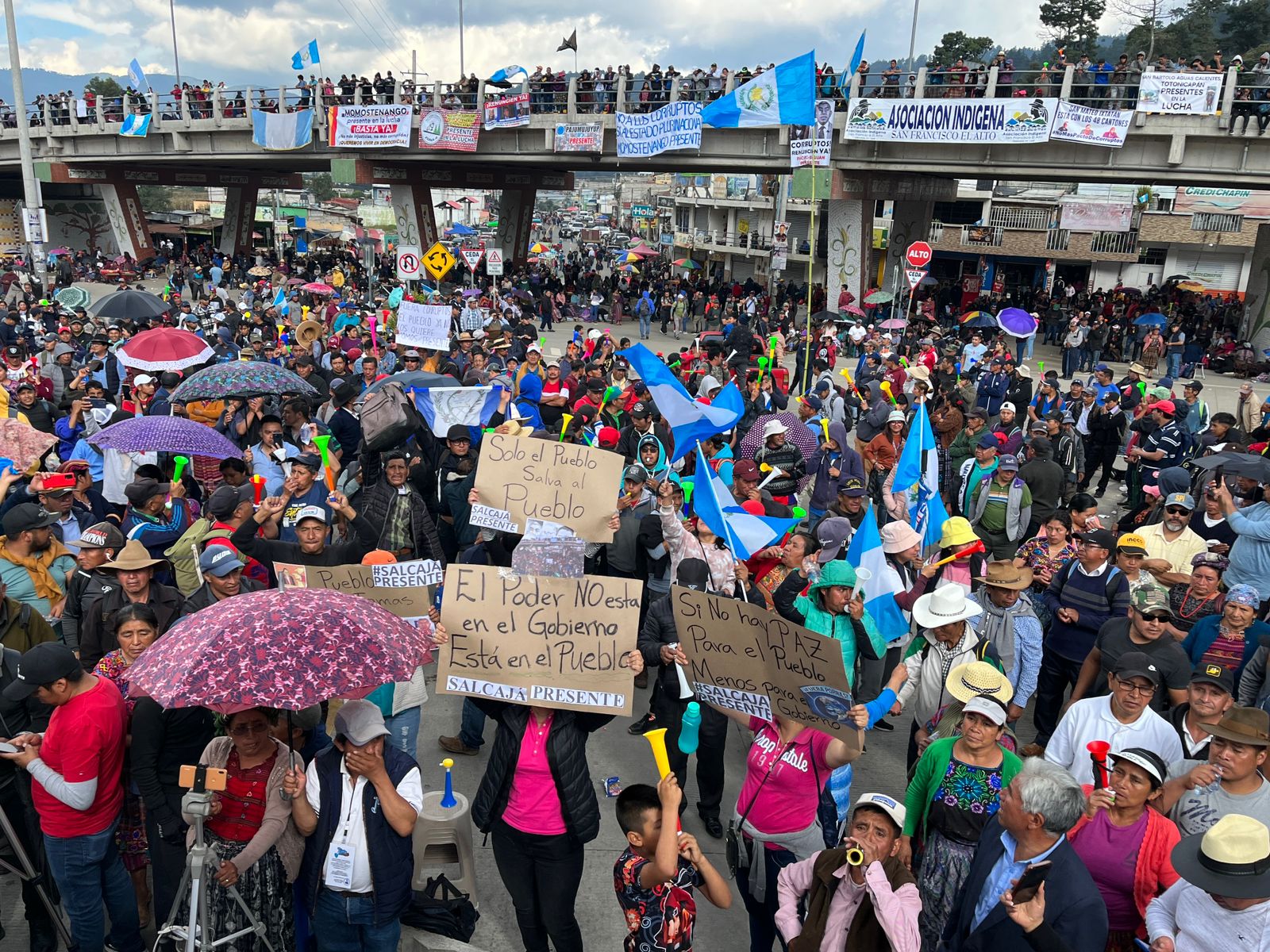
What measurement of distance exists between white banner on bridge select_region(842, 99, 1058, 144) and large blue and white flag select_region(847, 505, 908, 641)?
823 inches

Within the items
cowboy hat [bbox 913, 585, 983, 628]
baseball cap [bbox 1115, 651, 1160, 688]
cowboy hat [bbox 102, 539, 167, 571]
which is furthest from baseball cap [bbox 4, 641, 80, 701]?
baseball cap [bbox 1115, 651, 1160, 688]

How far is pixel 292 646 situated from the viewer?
333 cm

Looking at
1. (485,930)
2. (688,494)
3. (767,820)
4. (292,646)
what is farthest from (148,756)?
(688,494)

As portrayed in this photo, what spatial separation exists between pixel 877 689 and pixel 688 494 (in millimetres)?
2561

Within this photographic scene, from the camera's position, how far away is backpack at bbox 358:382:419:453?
24.5ft

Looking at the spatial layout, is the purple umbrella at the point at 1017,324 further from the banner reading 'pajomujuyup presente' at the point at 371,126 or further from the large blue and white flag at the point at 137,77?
the large blue and white flag at the point at 137,77

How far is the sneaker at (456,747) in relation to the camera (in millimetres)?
6047

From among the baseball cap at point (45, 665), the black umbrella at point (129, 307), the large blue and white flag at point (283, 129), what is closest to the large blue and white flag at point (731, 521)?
the baseball cap at point (45, 665)

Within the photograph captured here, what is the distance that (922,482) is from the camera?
7895mm

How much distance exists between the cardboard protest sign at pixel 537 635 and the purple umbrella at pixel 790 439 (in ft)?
16.1

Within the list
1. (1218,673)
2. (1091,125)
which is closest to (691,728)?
(1218,673)

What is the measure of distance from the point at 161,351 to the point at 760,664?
825 cm

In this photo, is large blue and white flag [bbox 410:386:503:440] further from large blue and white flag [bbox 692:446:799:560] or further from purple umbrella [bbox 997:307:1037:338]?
purple umbrella [bbox 997:307:1037:338]

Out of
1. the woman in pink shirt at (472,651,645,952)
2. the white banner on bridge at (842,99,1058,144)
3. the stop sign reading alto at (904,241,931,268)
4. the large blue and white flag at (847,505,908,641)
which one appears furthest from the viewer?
the white banner on bridge at (842,99,1058,144)
